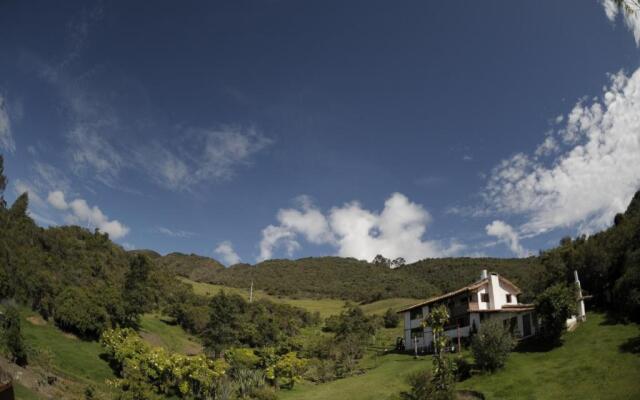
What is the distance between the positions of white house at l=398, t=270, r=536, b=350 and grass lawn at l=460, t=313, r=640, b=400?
692 cm

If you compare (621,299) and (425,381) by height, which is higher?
(621,299)

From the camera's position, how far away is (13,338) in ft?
119

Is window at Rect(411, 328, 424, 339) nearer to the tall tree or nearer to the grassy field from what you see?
the tall tree

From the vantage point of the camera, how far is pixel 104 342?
160 ft

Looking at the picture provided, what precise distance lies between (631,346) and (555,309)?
648cm

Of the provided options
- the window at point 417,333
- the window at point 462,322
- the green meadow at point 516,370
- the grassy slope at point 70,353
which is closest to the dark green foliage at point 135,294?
the green meadow at point 516,370

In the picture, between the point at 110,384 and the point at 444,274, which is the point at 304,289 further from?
the point at 110,384

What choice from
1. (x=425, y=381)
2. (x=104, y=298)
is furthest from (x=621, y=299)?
(x=104, y=298)

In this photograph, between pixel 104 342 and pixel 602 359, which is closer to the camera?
pixel 602 359

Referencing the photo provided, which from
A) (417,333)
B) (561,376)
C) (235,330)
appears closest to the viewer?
(561,376)

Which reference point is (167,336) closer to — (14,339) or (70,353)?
(70,353)

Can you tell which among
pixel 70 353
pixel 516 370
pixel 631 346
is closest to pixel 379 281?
pixel 516 370

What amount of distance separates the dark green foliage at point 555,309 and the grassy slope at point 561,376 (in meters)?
1.42

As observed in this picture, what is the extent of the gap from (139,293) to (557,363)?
47.2 m
